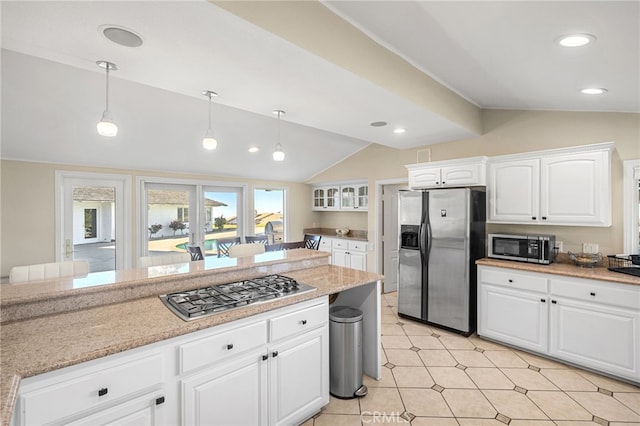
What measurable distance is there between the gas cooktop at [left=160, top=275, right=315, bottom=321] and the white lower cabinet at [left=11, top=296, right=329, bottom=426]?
0.38ft

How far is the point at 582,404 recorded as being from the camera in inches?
89.9

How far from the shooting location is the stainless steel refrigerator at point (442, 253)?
11.0 feet

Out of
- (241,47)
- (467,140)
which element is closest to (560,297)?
(467,140)

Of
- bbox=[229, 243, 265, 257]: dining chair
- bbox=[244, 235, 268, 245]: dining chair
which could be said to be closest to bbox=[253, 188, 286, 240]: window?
bbox=[244, 235, 268, 245]: dining chair

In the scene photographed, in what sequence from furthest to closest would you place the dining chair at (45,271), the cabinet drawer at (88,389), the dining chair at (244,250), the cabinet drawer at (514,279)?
the dining chair at (244,250) → the cabinet drawer at (514,279) → the dining chair at (45,271) → the cabinet drawer at (88,389)

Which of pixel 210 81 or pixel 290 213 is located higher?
pixel 210 81

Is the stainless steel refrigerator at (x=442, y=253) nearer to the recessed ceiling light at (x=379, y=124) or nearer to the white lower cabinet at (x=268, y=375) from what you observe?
the recessed ceiling light at (x=379, y=124)

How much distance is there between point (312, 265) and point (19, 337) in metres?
2.10

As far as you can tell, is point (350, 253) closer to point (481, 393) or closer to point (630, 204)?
point (481, 393)

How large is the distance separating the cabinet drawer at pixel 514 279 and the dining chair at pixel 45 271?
369cm

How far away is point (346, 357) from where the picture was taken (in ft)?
7.71

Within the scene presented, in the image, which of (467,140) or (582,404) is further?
(467,140)

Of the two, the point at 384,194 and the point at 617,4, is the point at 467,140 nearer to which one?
the point at 384,194

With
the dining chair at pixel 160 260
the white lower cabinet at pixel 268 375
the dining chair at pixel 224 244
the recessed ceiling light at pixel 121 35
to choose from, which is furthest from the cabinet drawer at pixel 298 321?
the dining chair at pixel 224 244
